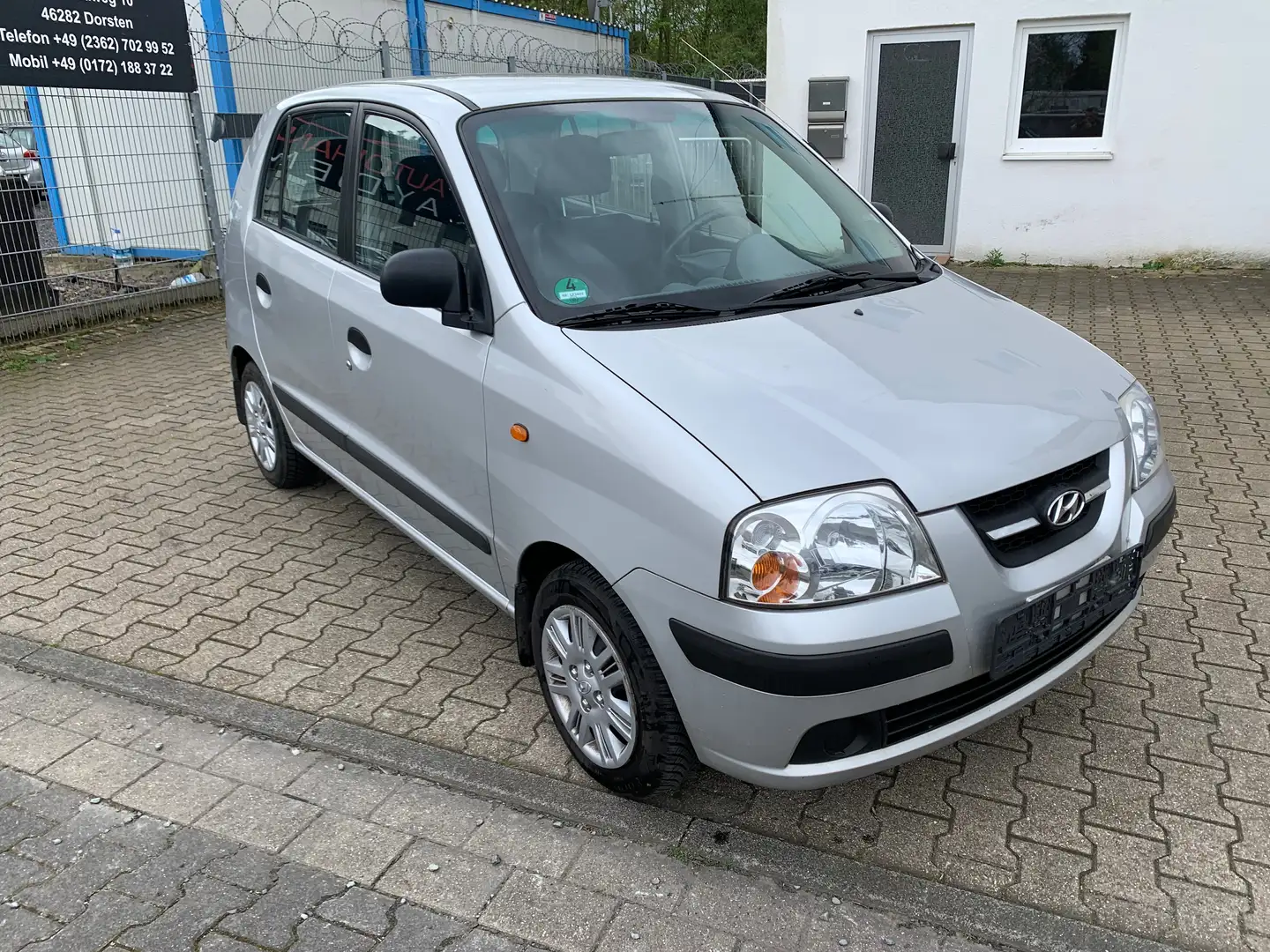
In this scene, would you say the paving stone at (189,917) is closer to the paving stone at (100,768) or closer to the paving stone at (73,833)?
the paving stone at (73,833)

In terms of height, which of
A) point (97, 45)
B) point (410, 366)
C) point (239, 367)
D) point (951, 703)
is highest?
point (97, 45)

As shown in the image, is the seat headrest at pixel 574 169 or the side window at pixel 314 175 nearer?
the seat headrest at pixel 574 169

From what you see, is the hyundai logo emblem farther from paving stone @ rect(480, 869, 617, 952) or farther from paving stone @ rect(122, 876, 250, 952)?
paving stone @ rect(122, 876, 250, 952)

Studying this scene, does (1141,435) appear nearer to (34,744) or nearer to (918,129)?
(34,744)

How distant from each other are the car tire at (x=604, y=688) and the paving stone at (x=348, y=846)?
Result: 0.57m

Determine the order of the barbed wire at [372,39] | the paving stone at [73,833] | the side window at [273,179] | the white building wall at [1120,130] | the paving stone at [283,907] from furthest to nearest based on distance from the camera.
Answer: the barbed wire at [372,39]
the white building wall at [1120,130]
the side window at [273,179]
the paving stone at [73,833]
the paving stone at [283,907]

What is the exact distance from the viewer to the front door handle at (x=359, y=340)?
3432mm

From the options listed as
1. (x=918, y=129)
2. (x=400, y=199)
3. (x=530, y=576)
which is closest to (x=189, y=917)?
(x=530, y=576)

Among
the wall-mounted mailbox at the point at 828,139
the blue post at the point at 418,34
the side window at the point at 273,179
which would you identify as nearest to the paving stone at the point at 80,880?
the side window at the point at 273,179

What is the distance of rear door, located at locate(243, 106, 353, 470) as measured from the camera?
12.3 feet

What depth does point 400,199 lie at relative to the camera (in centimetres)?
334

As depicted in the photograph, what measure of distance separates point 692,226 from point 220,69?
8.56 metres

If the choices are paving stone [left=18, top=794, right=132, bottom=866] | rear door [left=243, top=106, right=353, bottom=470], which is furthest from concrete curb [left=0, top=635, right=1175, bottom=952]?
rear door [left=243, top=106, right=353, bottom=470]

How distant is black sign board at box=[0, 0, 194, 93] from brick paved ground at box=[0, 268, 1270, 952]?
3191 mm
